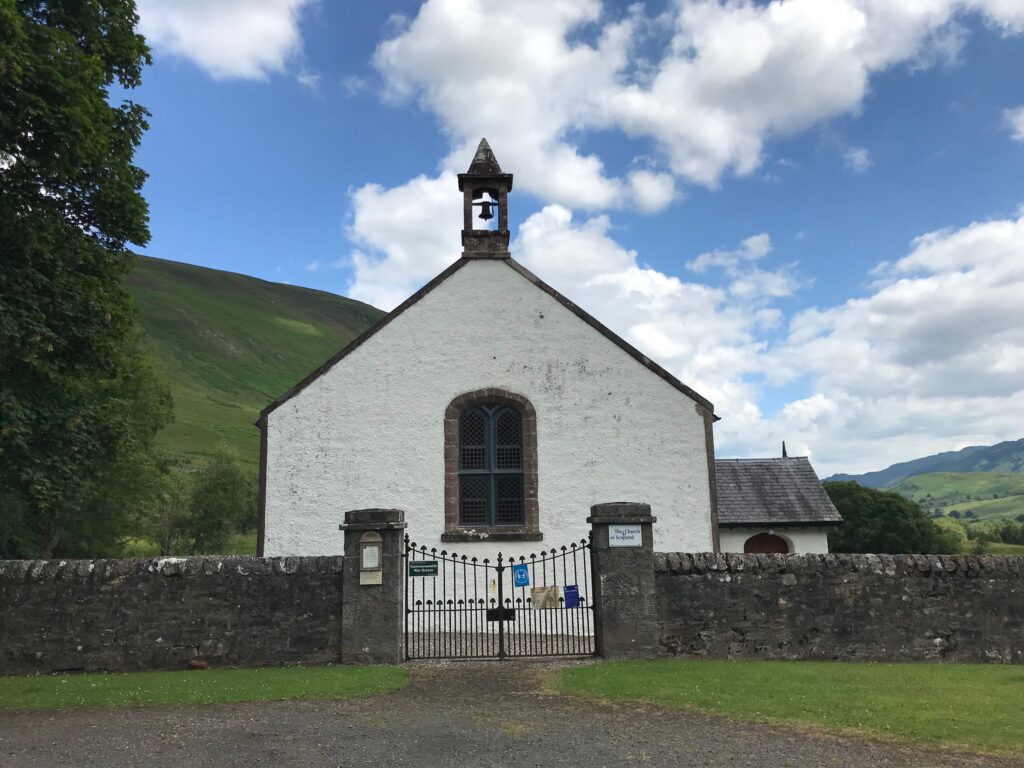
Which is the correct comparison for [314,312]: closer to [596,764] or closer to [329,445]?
[329,445]

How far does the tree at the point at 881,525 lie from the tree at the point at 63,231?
42.4m

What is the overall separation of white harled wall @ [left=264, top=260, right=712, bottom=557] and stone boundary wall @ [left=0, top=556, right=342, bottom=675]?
13.1 ft

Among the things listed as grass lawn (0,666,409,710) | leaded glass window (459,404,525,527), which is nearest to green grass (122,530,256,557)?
leaded glass window (459,404,525,527)

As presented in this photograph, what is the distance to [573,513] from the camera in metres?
15.1

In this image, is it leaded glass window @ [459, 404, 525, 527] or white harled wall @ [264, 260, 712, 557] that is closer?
white harled wall @ [264, 260, 712, 557]

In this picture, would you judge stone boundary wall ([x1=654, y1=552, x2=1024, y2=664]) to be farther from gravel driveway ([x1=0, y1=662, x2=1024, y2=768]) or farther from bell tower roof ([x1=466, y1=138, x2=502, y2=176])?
bell tower roof ([x1=466, y1=138, x2=502, y2=176])

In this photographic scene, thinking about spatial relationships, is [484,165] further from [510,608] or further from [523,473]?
[510,608]

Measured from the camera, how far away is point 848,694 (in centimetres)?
866

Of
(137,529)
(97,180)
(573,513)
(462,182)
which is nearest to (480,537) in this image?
(573,513)

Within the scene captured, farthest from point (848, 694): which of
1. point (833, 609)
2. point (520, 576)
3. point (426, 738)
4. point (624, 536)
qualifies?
point (520, 576)

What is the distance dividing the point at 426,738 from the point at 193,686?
392 centimetres

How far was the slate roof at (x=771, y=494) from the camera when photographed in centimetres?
2000

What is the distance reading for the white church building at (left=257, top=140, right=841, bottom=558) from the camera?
49.3 feet

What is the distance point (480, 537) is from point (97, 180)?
9.32m
